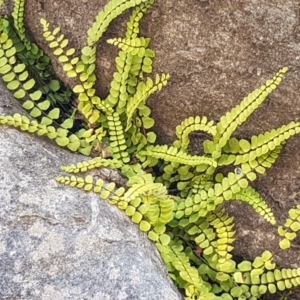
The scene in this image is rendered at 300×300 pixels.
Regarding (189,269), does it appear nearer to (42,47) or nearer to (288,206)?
(288,206)

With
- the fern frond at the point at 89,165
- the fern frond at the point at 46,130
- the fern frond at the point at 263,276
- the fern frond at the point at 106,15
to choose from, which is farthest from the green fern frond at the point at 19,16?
the fern frond at the point at 263,276

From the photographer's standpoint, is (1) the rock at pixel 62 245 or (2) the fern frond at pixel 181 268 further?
(2) the fern frond at pixel 181 268

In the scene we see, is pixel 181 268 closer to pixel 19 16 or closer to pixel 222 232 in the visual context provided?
pixel 222 232

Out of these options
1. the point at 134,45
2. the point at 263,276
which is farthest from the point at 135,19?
the point at 263,276

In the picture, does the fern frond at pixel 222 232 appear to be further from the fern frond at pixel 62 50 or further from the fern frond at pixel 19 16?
the fern frond at pixel 19 16

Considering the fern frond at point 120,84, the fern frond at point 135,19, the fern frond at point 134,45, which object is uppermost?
the fern frond at point 135,19

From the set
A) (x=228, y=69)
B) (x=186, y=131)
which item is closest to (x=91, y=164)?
(x=186, y=131)
